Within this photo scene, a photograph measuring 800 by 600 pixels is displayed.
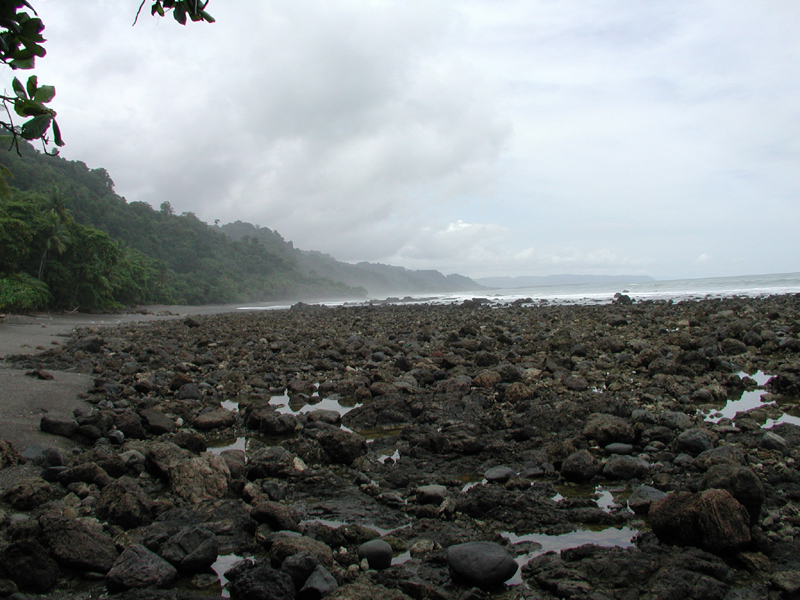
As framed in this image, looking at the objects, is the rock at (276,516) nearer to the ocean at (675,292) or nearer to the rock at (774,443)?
the rock at (774,443)

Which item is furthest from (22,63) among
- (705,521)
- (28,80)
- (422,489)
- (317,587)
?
(705,521)

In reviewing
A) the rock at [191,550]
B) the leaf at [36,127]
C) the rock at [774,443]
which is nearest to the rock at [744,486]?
the rock at [774,443]

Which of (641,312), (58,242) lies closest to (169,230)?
(58,242)

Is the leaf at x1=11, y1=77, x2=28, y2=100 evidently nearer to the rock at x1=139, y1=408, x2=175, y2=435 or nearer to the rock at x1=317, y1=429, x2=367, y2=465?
the rock at x1=317, y1=429, x2=367, y2=465

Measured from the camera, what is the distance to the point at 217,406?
6.79 m

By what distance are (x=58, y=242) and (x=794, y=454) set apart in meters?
39.9

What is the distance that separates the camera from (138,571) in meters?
2.59

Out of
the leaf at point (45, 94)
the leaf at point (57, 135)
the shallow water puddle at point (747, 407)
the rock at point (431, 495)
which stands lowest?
the rock at point (431, 495)

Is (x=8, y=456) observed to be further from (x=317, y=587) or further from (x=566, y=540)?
(x=566, y=540)

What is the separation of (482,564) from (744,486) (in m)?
1.73

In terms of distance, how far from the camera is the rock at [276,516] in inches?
126

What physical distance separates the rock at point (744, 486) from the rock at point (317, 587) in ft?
8.08

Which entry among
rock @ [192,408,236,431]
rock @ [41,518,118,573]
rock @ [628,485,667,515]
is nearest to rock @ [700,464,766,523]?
rock @ [628,485,667,515]

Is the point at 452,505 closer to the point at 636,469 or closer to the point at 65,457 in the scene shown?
the point at 636,469
